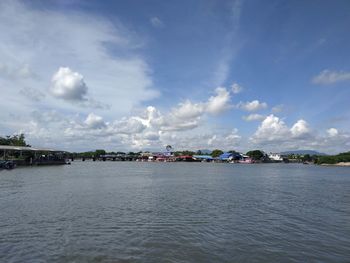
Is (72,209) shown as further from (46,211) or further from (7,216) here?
(7,216)

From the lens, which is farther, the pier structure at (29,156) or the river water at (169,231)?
the pier structure at (29,156)

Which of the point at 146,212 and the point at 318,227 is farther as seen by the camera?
the point at 146,212

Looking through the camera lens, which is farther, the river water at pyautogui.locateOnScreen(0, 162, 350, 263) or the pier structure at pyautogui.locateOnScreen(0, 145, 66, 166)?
the pier structure at pyautogui.locateOnScreen(0, 145, 66, 166)

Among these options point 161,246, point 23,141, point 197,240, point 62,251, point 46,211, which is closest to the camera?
point 62,251

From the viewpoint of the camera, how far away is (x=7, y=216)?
2566 centimetres

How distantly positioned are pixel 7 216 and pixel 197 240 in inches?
603

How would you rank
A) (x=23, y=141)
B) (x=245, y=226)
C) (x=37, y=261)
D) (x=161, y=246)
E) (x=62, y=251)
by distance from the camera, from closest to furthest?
(x=37, y=261) < (x=62, y=251) < (x=161, y=246) < (x=245, y=226) < (x=23, y=141)

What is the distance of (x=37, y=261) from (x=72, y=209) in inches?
557

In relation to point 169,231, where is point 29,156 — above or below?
above

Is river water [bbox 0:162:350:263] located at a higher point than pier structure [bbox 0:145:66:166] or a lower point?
lower

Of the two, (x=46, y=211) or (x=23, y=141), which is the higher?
(x=23, y=141)

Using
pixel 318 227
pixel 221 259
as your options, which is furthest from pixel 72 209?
pixel 318 227

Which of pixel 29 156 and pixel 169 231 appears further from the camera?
pixel 29 156

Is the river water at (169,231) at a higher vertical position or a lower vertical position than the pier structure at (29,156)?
lower
